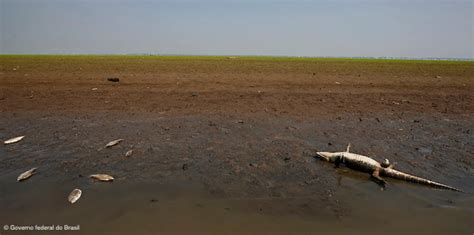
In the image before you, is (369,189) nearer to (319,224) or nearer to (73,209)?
(319,224)

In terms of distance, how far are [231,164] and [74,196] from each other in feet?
9.19

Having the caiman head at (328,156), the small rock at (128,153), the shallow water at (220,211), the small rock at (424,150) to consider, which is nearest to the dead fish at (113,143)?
the small rock at (128,153)

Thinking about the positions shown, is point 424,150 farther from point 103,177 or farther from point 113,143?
point 113,143

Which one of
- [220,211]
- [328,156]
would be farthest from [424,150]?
[220,211]

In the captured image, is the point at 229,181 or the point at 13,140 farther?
the point at 13,140

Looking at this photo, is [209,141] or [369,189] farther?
[209,141]

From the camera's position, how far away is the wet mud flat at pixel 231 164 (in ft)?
13.6

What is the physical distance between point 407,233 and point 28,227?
15.7 ft

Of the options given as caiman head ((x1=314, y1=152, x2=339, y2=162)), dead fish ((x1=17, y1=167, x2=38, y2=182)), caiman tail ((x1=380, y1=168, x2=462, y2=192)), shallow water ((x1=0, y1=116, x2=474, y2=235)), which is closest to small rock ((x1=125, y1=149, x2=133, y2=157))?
shallow water ((x1=0, y1=116, x2=474, y2=235))

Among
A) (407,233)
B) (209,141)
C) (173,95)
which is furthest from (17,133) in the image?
(407,233)

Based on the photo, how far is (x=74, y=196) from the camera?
467 centimetres

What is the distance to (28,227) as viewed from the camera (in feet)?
12.8

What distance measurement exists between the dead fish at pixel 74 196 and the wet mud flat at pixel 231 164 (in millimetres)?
93

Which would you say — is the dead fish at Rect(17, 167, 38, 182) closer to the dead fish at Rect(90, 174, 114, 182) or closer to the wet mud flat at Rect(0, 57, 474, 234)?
the wet mud flat at Rect(0, 57, 474, 234)
